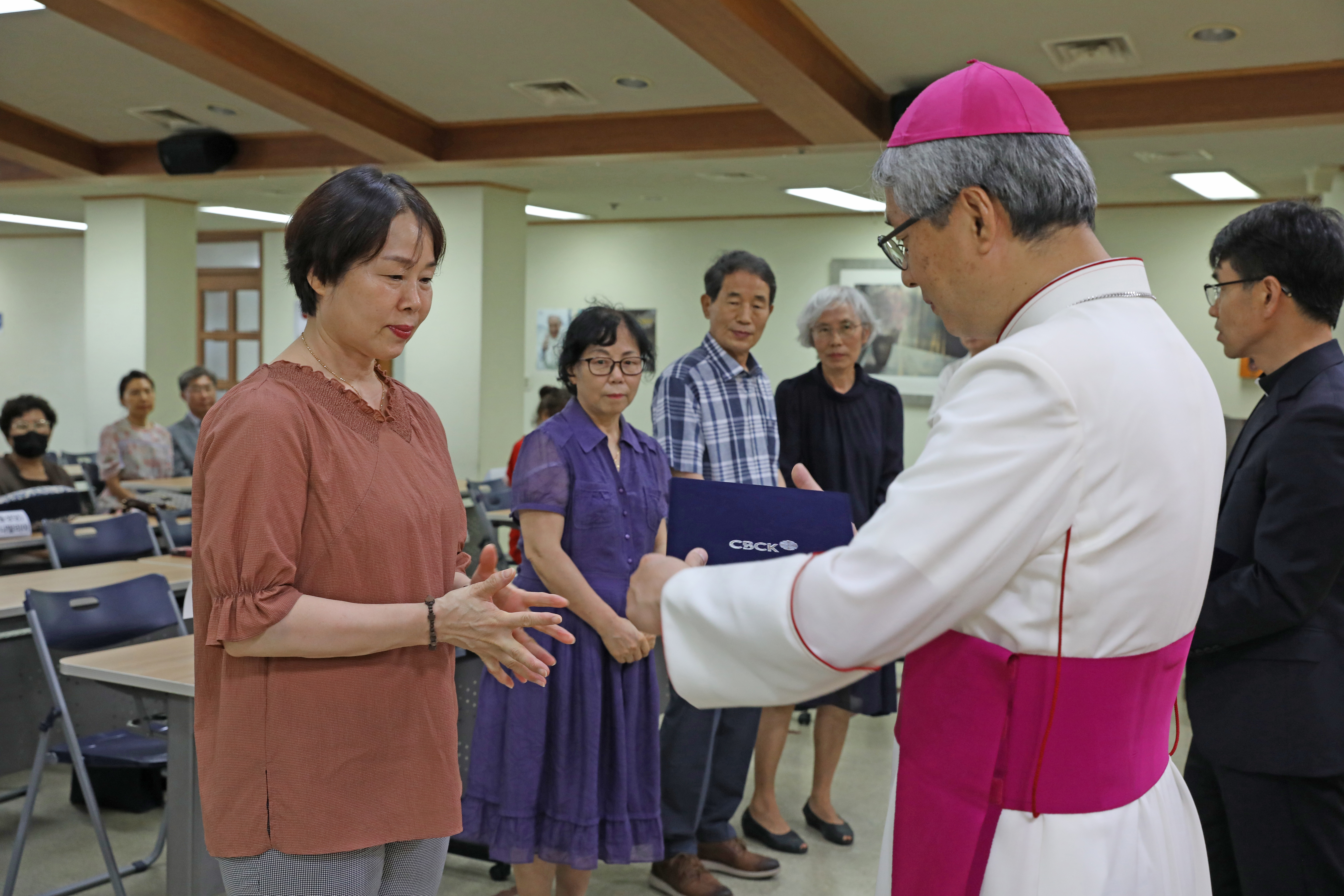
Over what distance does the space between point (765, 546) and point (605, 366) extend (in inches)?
68.6

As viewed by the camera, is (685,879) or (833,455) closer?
(685,879)

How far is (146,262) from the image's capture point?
34.0ft

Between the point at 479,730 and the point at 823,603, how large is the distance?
81.4 inches

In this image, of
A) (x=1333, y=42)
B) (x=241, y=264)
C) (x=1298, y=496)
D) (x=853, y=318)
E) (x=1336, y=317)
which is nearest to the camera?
(x=1298, y=496)

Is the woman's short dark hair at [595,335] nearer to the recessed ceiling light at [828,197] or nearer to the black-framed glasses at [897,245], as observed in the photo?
the black-framed glasses at [897,245]

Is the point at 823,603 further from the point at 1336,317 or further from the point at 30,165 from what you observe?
the point at 30,165

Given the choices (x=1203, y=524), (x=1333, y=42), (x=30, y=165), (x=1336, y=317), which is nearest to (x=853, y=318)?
(x=1336, y=317)

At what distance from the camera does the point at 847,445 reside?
13.1ft

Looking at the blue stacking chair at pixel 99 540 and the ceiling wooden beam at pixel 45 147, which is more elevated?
the ceiling wooden beam at pixel 45 147

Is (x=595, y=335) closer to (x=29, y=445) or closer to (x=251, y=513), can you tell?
(x=251, y=513)

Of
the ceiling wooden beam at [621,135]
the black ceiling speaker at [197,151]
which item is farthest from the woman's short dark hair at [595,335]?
the black ceiling speaker at [197,151]

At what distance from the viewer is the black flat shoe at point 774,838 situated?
12.6 feet

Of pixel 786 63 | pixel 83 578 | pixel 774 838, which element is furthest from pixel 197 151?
pixel 774 838

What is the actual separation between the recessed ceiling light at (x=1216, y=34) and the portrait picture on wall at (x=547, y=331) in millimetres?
7435
